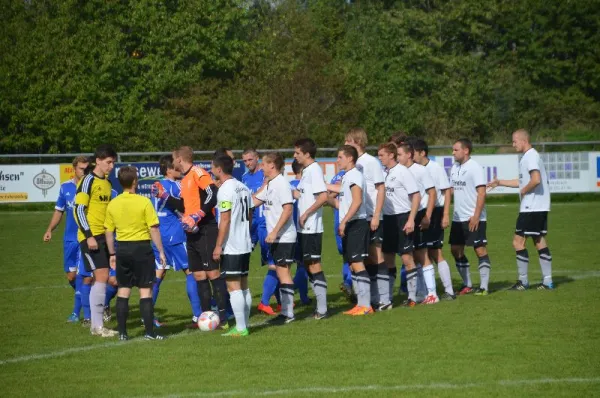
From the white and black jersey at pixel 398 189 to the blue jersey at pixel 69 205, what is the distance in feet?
13.7

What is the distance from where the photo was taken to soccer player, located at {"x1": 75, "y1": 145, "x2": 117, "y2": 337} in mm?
11258

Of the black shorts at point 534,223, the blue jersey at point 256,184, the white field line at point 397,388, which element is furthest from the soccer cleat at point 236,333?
the black shorts at point 534,223

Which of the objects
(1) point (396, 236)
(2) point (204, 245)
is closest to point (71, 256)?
(2) point (204, 245)

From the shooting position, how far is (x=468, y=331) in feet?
35.0

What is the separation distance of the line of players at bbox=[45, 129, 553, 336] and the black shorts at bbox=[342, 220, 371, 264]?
0.04 feet

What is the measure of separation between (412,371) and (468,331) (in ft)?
6.72

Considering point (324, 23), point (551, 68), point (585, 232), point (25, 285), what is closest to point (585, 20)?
point (551, 68)

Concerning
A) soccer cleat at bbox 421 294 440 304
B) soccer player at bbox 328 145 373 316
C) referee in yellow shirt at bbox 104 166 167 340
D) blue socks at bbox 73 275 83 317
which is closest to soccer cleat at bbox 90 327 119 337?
referee in yellow shirt at bbox 104 166 167 340

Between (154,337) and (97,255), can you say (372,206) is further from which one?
(97,255)

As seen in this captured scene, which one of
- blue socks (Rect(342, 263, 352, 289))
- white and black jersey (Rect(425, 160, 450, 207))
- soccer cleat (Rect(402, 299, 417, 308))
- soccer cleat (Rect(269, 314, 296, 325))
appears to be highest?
white and black jersey (Rect(425, 160, 450, 207))

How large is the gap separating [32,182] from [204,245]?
20.7 meters

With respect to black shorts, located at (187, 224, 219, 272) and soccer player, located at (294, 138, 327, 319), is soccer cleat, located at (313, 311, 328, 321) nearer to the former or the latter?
soccer player, located at (294, 138, 327, 319)

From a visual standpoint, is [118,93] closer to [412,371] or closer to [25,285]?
[25,285]

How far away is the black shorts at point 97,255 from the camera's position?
11453 millimetres
